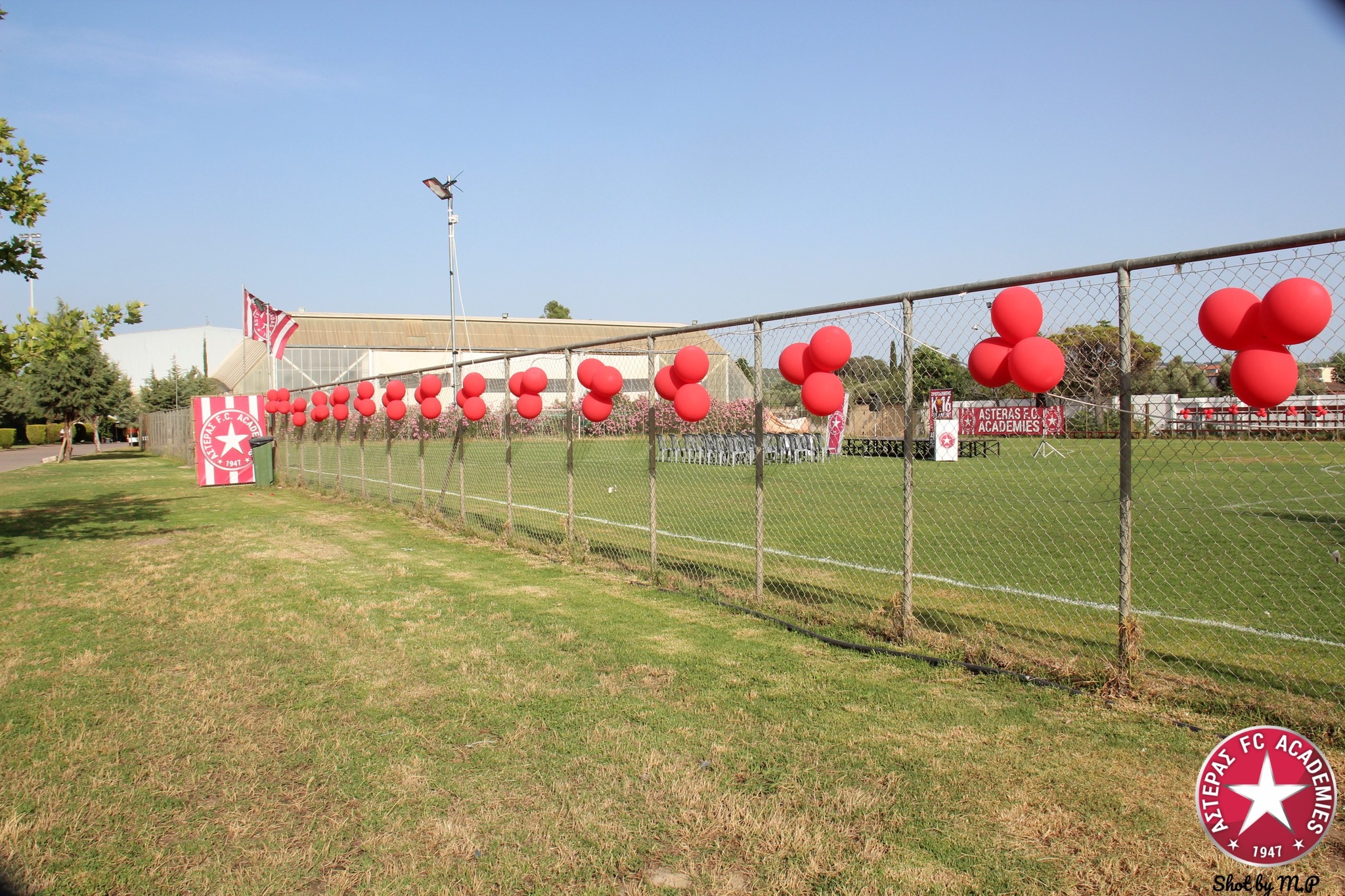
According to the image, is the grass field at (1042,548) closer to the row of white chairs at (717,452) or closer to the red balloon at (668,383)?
the row of white chairs at (717,452)

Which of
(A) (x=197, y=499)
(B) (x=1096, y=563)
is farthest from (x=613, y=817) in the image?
(A) (x=197, y=499)

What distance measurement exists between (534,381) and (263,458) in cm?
1349

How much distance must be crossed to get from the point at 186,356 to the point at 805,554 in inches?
3886

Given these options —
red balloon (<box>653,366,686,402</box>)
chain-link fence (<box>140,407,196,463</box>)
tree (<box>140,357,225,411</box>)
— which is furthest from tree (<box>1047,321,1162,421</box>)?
tree (<box>140,357,225,411</box>)

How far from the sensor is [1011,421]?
533 centimetres

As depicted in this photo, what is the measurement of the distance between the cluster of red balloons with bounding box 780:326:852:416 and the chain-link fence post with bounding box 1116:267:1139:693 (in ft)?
5.90

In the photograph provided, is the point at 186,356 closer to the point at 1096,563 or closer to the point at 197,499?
the point at 197,499

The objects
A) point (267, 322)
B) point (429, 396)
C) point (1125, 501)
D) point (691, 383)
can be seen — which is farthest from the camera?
point (267, 322)

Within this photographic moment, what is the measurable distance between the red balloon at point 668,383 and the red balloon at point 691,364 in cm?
8

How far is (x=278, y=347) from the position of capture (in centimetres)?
2105

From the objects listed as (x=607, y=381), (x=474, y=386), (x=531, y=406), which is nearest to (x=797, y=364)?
(x=607, y=381)

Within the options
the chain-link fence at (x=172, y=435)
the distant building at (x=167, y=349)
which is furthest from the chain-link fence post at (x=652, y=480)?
the distant building at (x=167, y=349)

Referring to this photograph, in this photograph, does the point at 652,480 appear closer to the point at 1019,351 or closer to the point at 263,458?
the point at 1019,351

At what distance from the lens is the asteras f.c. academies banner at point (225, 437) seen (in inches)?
758
